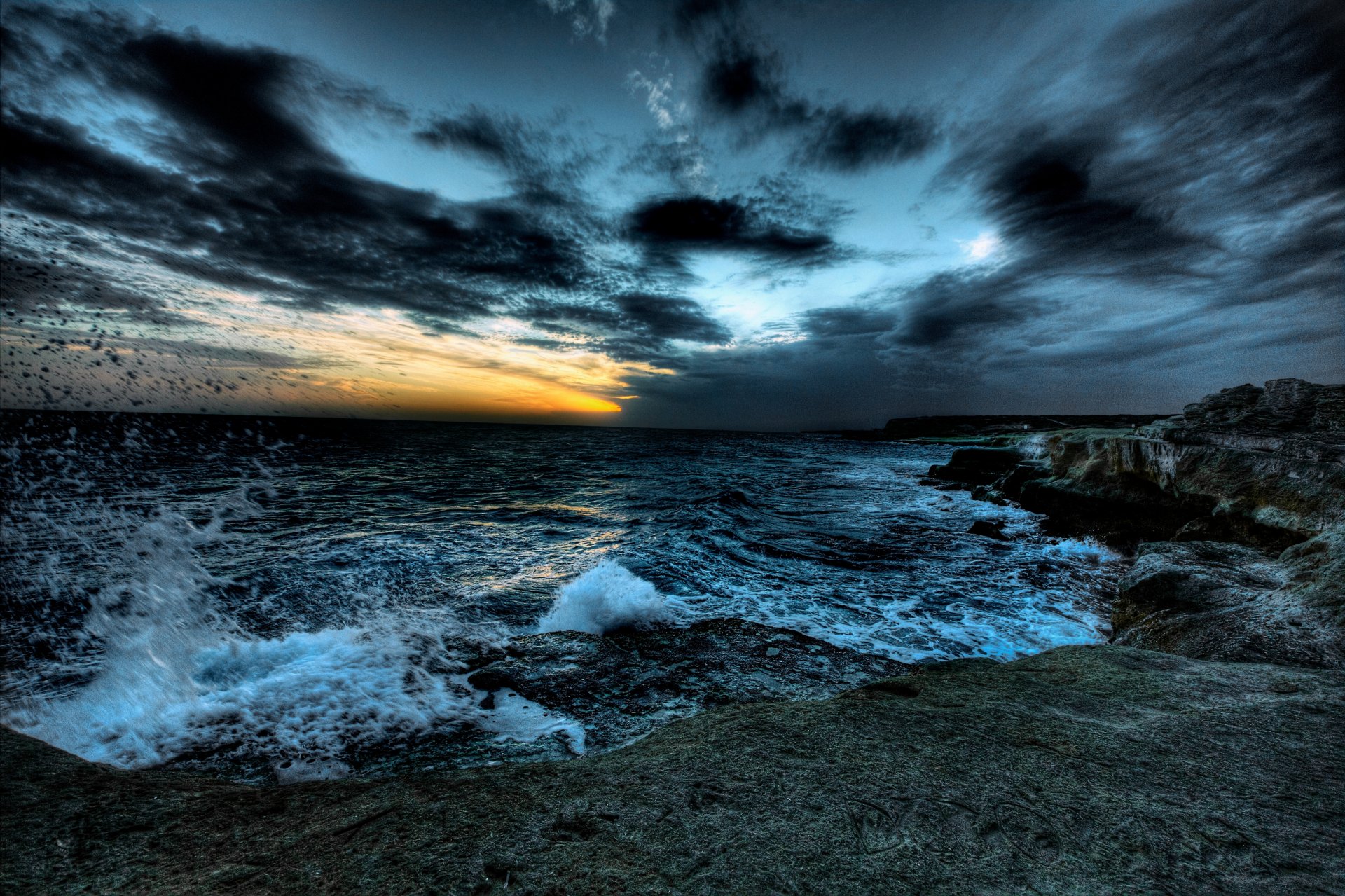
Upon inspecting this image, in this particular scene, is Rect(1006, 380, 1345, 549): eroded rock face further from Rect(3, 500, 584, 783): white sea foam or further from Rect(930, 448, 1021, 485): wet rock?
Rect(3, 500, 584, 783): white sea foam

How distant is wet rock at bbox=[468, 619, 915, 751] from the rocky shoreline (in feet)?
0.66

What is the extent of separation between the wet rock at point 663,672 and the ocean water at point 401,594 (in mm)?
297

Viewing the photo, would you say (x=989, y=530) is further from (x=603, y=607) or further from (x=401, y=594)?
(x=401, y=594)

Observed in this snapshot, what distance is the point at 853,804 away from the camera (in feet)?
8.07

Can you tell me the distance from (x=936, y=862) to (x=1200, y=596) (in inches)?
259

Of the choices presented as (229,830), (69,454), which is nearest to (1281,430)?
(229,830)

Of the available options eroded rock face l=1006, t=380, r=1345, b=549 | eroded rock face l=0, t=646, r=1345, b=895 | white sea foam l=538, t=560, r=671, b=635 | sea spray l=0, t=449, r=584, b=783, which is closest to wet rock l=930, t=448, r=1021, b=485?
Answer: eroded rock face l=1006, t=380, r=1345, b=549

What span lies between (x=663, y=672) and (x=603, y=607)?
220 centimetres

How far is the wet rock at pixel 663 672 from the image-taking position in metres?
4.50

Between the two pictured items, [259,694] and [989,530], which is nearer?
[259,694]

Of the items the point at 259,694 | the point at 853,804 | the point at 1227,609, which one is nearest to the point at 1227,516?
the point at 1227,609

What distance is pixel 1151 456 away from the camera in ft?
38.3

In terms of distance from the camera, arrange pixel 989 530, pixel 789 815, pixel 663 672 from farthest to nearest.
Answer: pixel 989 530 → pixel 663 672 → pixel 789 815

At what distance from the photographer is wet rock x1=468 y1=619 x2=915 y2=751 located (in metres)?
4.50
